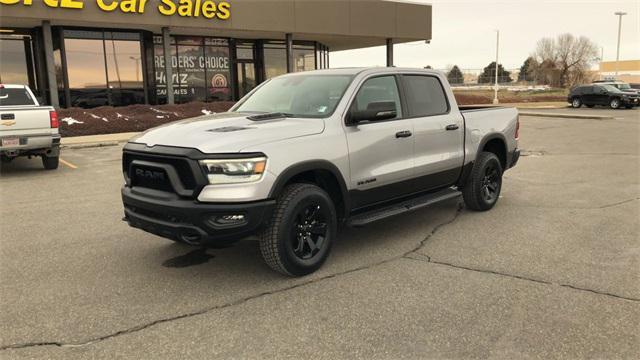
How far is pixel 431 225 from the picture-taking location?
6332 mm

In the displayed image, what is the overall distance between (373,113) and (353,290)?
5.36ft

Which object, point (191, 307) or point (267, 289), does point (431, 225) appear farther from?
point (191, 307)

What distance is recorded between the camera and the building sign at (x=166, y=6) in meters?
19.6

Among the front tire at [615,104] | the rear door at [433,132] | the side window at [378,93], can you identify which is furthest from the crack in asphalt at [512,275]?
the front tire at [615,104]

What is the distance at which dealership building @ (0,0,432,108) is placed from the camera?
21203 mm

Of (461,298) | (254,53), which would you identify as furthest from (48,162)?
(254,53)

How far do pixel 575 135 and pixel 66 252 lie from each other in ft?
52.5

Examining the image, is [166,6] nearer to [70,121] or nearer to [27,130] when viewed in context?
[70,121]

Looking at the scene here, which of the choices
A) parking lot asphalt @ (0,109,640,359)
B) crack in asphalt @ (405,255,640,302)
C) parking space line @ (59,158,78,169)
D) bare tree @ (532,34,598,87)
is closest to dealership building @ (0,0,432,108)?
parking space line @ (59,158,78,169)

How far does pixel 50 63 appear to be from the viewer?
21109mm

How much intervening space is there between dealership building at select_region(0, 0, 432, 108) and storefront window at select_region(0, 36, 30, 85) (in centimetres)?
4

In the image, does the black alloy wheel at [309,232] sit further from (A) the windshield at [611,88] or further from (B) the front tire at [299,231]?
(A) the windshield at [611,88]

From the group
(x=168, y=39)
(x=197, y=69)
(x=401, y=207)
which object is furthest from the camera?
(x=197, y=69)

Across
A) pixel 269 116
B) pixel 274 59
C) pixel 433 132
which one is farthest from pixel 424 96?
pixel 274 59
